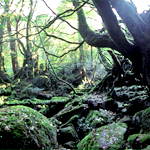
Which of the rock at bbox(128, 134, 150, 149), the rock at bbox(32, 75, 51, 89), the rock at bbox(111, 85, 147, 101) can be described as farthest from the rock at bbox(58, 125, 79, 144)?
the rock at bbox(32, 75, 51, 89)

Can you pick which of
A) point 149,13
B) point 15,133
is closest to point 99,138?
point 15,133

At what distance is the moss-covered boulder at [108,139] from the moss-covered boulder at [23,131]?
1.09 meters

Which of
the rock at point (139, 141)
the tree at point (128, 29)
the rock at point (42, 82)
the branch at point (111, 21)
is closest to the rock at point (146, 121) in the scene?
the rock at point (139, 141)

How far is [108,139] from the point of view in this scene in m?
3.57

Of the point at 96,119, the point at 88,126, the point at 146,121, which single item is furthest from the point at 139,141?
the point at 88,126

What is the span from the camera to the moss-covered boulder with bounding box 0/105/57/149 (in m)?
3.22

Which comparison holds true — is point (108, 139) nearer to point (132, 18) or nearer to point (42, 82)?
point (132, 18)

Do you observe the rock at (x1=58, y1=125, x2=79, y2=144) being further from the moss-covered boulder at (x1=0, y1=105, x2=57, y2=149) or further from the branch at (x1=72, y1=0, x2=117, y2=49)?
the branch at (x1=72, y1=0, x2=117, y2=49)

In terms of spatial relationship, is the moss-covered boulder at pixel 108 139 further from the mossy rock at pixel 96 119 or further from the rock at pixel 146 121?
the mossy rock at pixel 96 119

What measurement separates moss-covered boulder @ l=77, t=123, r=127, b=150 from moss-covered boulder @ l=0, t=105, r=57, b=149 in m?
1.09

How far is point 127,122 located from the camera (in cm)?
428

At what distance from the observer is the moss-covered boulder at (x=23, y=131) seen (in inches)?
127

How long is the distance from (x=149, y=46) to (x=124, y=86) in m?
3.58

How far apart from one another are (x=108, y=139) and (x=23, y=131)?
7.29 feet
